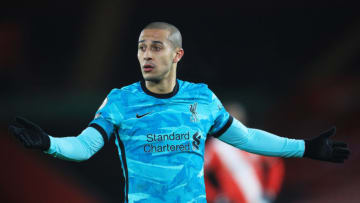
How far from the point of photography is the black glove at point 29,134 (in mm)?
2660

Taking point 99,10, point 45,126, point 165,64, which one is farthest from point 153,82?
point 99,10

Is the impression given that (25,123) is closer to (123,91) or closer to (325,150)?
(123,91)

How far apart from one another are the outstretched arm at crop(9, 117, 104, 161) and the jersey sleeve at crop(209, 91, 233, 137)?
Answer: 783mm

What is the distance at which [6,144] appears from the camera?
24.1 feet

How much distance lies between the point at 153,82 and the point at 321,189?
5285 millimetres

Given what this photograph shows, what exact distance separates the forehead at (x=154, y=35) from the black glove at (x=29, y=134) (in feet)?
2.99

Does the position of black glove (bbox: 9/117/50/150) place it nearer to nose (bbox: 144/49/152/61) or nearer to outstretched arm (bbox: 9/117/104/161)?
outstretched arm (bbox: 9/117/104/161)

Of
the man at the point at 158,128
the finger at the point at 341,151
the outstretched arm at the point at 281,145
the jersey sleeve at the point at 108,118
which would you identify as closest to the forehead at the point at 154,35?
the man at the point at 158,128

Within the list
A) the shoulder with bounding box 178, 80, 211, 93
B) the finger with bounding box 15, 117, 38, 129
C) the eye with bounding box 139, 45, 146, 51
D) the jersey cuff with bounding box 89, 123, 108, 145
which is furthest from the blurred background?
the finger with bounding box 15, 117, 38, 129

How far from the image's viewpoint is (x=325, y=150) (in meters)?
3.56

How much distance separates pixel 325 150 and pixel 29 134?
6.41 ft

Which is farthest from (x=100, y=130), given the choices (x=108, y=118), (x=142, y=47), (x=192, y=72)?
(x=192, y=72)

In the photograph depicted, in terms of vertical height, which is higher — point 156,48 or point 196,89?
point 156,48

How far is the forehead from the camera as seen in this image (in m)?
3.25
